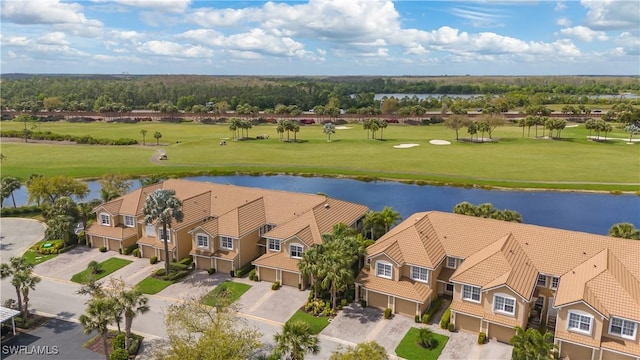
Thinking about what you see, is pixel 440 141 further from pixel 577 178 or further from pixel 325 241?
pixel 325 241

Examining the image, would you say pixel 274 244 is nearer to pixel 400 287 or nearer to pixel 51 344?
pixel 400 287

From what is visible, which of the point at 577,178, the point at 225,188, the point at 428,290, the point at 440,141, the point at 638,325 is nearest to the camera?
the point at 638,325

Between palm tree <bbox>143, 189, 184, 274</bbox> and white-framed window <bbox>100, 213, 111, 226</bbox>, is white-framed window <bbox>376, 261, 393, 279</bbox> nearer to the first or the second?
palm tree <bbox>143, 189, 184, 274</bbox>

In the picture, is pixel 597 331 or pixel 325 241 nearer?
pixel 597 331

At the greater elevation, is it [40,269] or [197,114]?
[197,114]

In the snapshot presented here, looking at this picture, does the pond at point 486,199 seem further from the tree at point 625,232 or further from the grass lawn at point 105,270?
the grass lawn at point 105,270

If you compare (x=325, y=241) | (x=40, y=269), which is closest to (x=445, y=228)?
(x=325, y=241)

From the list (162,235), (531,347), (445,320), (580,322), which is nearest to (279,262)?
(162,235)

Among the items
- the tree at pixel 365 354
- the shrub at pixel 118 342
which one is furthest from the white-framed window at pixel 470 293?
the shrub at pixel 118 342
